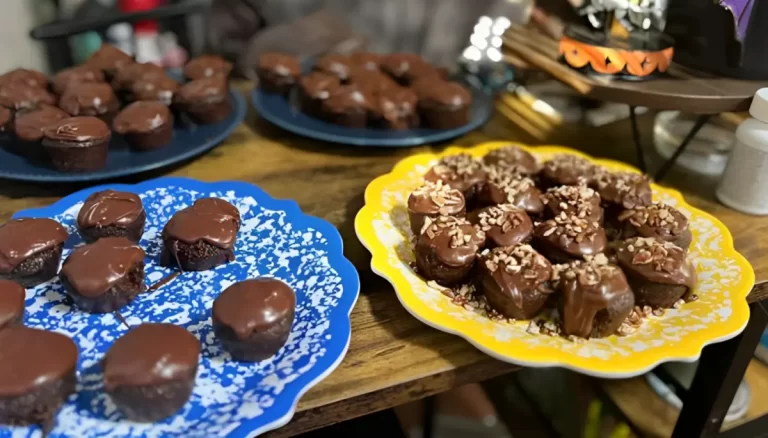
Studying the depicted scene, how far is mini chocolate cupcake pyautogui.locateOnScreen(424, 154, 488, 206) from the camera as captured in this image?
1.21m

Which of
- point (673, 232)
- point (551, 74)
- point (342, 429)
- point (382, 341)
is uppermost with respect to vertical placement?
point (551, 74)

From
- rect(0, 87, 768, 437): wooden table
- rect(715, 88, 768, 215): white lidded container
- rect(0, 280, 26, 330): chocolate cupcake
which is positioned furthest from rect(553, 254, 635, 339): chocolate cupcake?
rect(0, 280, 26, 330): chocolate cupcake

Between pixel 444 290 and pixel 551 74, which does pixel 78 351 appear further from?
pixel 551 74

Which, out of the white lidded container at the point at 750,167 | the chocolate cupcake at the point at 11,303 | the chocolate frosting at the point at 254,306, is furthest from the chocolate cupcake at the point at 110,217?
the white lidded container at the point at 750,167

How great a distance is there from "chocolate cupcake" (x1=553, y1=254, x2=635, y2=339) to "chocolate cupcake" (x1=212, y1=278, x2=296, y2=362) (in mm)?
399

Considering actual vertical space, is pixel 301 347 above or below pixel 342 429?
above

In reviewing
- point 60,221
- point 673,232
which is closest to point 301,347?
point 60,221

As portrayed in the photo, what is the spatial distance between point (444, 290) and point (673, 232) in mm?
418

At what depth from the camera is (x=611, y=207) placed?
3.93 feet

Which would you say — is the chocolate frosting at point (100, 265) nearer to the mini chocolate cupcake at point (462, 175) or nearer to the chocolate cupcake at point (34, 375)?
the chocolate cupcake at point (34, 375)

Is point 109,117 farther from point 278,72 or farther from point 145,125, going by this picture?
point 278,72

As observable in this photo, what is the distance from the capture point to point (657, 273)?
3.13 ft

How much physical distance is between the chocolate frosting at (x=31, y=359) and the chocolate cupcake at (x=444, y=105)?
38.2 inches

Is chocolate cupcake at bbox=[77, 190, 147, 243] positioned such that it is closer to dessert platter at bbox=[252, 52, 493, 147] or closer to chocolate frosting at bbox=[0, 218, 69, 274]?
chocolate frosting at bbox=[0, 218, 69, 274]
